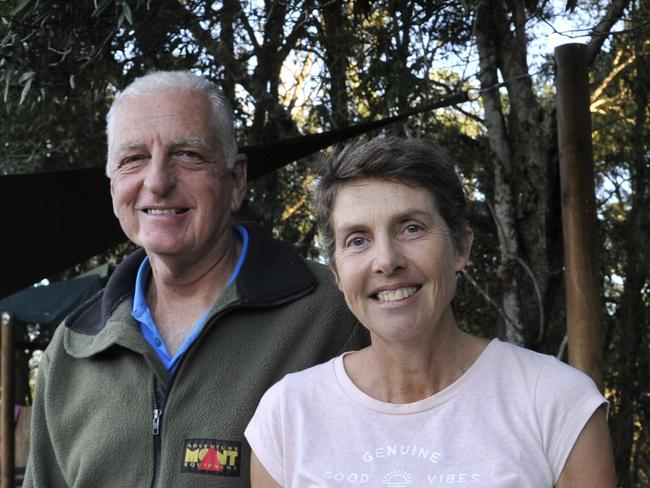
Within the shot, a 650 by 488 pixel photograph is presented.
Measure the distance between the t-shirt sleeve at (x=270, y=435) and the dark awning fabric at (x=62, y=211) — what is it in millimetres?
1524

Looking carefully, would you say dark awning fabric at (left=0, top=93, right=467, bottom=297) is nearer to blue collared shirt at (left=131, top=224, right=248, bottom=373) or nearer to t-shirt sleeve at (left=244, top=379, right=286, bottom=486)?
blue collared shirt at (left=131, top=224, right=248, bottom=373)

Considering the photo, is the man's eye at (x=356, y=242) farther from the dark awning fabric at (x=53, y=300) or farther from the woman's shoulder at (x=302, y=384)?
the dark awning fabric at (x=53, y=300)

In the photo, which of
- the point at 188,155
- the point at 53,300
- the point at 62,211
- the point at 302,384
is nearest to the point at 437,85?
the point at 62,211

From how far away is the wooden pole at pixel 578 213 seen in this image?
2.46m

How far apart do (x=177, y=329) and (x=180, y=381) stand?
0.65 feet

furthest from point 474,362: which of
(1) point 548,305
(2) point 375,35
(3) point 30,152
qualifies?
(3) point 30,152

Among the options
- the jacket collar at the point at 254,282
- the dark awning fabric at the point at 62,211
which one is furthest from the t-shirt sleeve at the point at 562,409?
the dark awning fabric at the point at 62,211

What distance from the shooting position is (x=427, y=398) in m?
1.78

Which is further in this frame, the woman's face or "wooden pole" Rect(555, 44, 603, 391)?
"wooden pole" Rect(555, 44, 603, 391)

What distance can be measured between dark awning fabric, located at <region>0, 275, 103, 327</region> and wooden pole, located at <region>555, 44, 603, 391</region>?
23.1 feet

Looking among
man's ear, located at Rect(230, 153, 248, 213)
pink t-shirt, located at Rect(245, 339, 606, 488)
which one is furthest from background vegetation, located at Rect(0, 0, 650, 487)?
pink t-shirt, located at Rect(245, 339, 606, 488)

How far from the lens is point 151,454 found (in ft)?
7.22

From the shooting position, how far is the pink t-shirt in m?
1.63

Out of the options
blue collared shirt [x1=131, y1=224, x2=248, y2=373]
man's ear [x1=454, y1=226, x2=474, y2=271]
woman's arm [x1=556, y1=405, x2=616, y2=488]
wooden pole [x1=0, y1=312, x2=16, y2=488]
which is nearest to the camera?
woman's arm [x1=556, y1=405, x2=616, y2=488]
